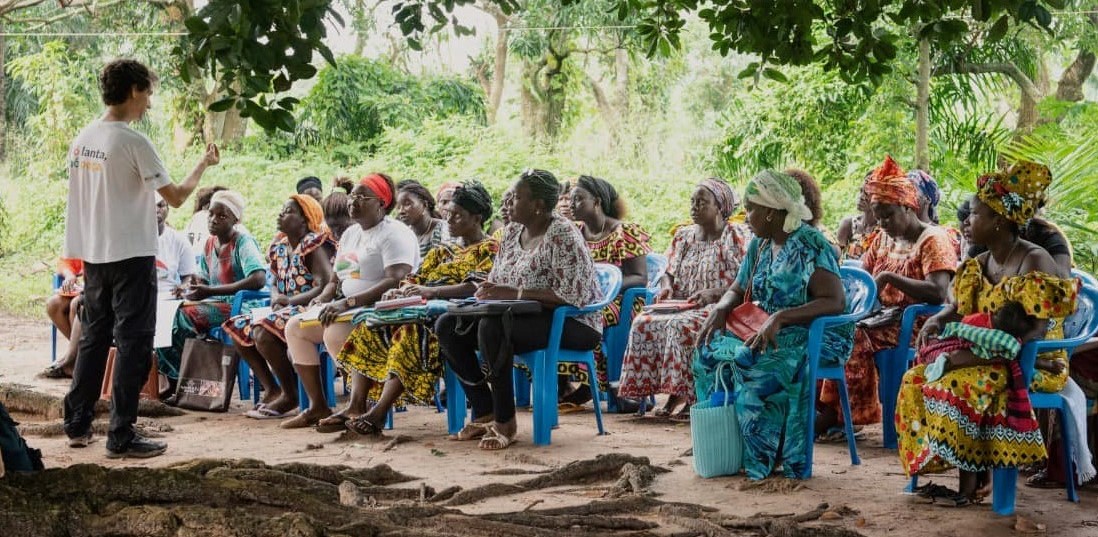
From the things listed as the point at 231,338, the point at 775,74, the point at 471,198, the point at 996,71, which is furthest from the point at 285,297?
the point at 996,71

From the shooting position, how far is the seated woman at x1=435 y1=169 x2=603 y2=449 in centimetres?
662

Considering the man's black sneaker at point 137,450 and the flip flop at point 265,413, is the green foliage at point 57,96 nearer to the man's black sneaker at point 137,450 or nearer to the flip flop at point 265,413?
the flip flop at point 265,413

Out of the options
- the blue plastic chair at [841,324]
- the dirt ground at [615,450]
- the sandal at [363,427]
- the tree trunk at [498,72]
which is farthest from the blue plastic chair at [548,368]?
the tree trunk at [498,72]

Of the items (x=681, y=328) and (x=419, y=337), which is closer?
(x=419, y=337)

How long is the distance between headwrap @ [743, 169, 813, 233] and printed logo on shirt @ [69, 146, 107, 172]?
3161 mm

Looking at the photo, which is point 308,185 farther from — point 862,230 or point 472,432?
point 862,230

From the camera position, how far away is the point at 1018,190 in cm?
485

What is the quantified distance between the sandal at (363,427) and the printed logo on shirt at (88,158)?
193 cm

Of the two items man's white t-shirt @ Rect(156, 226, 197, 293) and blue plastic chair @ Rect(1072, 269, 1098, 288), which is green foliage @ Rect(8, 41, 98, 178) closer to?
man's white t-shirt @ Rect(156, 226, 197, 293)

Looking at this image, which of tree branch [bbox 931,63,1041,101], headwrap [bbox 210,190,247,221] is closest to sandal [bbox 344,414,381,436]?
headwrap [bbox 210,190,247,221]

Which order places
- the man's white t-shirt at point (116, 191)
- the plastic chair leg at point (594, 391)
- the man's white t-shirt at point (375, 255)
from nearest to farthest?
the man's white t-shirt at point (116, 191)
the plastic chair leg at point (594, 391)
the man's white t-shirt at point (375, 255)

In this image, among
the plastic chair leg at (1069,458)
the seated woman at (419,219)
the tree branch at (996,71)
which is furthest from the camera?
the tree branch at (996,71)

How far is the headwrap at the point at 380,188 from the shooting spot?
757 cm

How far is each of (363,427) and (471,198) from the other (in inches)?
60.3
